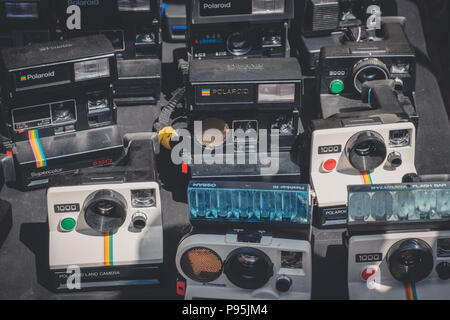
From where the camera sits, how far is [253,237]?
6.16m

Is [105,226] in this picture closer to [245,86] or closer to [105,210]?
[105,210]

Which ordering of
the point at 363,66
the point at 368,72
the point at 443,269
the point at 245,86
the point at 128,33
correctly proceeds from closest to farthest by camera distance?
the point at 443,269, the point at 245,86, the point at 363,66, the point at 368,72, the point at 128,33

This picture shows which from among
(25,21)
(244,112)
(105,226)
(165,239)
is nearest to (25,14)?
(25,21)

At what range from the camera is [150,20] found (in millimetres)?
8453

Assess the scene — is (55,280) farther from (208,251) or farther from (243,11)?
(243,11)

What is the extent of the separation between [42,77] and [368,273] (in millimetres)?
3451

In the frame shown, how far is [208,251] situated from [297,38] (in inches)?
151

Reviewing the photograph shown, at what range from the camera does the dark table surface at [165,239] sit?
6773 mm

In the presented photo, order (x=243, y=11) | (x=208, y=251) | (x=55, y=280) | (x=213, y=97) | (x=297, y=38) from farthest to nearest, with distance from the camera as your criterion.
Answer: (x=297, y=38)
(x=243, y=11)
(x=213, y=97)
(x=55, y=280)
(x=208, y=251)

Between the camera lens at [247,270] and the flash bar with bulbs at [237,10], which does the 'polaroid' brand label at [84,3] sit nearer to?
the flash bar with bulbs at [237,10]

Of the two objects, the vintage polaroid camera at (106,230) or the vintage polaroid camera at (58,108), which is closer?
the vintage polaroid camera at (106,230)

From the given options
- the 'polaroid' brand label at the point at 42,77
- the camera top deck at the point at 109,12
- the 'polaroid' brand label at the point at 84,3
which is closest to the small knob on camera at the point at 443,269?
the 'polaroid' brand label at the point at 42,77

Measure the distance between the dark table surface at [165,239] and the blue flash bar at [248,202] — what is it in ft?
1.46

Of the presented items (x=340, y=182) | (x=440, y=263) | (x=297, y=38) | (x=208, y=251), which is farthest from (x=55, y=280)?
(x=297, y=38)
